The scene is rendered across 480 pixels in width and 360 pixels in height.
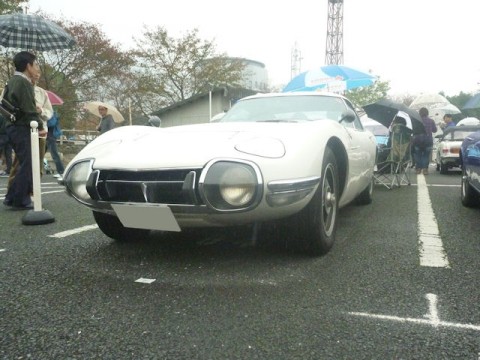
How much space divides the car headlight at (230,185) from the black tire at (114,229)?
1058 mm

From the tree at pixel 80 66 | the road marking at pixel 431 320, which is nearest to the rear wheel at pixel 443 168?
the road marking at pixel 431 320

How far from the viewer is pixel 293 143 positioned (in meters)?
2.41

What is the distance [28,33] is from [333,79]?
7155 mm

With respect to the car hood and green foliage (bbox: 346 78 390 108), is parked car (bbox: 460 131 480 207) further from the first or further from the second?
green foliage (bbox: 346 78 390 108)

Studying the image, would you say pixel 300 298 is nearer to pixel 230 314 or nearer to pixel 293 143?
pixel 230 314

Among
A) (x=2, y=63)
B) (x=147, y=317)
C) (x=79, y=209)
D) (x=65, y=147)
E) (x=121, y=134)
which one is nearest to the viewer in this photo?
(x=147, y=317)

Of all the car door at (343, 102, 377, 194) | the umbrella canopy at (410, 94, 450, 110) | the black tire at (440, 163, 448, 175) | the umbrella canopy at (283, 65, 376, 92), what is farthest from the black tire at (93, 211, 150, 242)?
the umbrella canopy at (410, 94, 450, 110)

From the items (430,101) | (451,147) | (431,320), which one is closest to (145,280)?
(431,320)

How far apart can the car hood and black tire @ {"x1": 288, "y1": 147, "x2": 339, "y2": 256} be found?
316 millimetres

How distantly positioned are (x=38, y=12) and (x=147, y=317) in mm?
22292

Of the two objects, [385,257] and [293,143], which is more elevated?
[293,143]

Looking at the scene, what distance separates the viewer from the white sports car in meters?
2.19

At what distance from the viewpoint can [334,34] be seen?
164 feet

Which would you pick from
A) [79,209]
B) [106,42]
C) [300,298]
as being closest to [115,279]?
[300,298]
